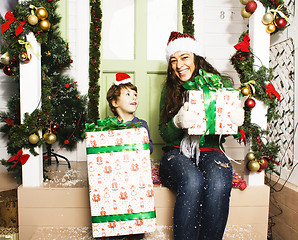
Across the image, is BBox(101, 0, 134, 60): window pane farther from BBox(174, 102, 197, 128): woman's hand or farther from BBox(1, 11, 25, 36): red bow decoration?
BBox(174, 102, 197, 128): woman's hand

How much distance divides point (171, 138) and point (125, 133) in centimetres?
40

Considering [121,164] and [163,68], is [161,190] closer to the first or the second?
[121,164]

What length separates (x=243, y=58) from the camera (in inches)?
68.4

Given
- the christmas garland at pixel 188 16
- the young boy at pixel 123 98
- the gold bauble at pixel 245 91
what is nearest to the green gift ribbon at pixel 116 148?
the young boy at pixel 123 98

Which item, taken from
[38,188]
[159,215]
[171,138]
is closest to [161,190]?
[159,215]

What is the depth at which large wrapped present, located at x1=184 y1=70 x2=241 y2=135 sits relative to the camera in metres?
1.50

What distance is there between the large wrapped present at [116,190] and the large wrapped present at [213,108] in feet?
1.28

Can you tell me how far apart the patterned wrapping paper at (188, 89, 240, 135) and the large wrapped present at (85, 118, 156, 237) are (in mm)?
391

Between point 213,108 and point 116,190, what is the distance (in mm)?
700

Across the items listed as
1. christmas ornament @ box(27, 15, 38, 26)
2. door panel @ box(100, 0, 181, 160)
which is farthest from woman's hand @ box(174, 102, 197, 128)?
door panel @ box(100, 0, 181, 160)

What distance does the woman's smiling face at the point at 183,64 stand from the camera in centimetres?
182

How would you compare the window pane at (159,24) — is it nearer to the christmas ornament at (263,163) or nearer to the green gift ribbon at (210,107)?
the green gift ribbon at (210,107)

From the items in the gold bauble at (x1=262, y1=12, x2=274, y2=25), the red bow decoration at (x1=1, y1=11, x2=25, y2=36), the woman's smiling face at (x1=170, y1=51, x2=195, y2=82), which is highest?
the gold bauble at (x1=262, y1=12, x2=274, y2=25)

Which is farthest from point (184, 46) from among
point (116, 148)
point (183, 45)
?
point (116, 148)
